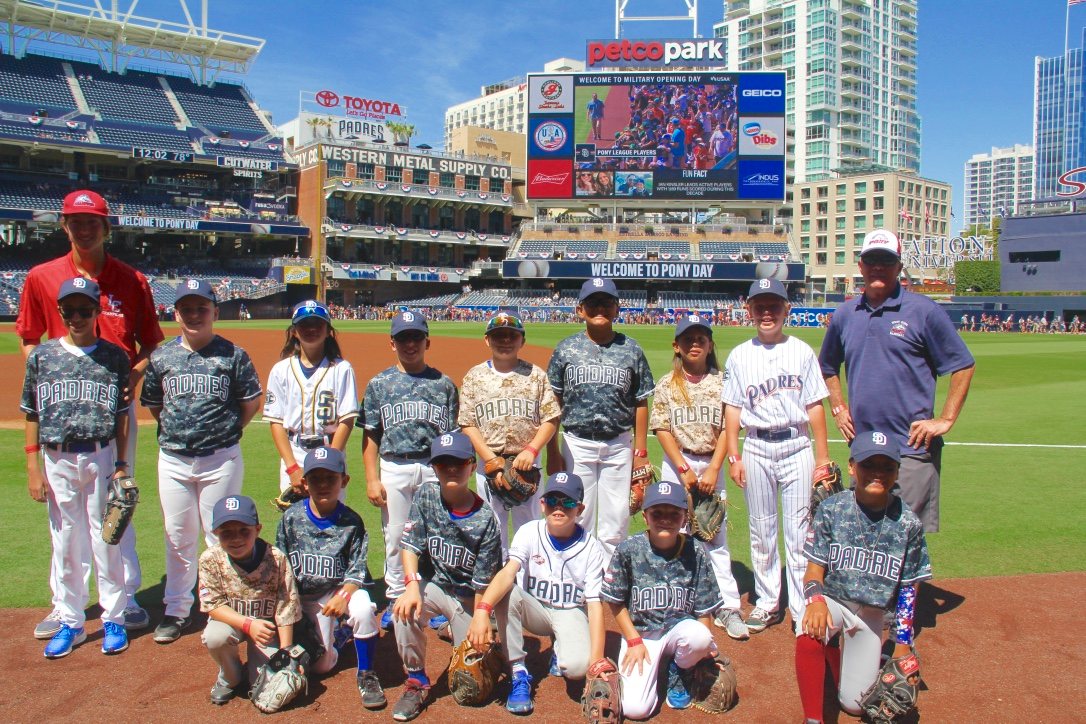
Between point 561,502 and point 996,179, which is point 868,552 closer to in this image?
point 561,502

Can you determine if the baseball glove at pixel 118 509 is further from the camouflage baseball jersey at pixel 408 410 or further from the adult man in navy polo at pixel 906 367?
the adult man in navy polo at pixel 906 367

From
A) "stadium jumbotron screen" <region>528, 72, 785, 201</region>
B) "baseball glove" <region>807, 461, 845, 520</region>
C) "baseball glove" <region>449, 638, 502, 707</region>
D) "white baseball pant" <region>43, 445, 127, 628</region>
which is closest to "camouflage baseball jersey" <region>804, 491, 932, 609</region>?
"baseball glove" <region>807, 461, 845, 520</region>

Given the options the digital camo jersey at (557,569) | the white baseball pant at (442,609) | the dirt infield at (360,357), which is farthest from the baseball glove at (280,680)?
the dirt infield at (360,357)

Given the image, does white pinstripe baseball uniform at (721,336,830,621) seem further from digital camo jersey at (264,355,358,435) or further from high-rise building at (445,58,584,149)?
high-rise building at (445,58,584,149)

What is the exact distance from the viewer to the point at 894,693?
11.6ft

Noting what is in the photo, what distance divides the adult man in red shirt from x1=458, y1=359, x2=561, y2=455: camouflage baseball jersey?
6.84ft

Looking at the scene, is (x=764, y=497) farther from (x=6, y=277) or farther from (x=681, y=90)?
(x=681, y=90)

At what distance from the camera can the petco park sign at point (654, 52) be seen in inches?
2191

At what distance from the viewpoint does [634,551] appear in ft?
12.9

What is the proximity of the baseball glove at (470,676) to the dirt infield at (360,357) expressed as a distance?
32.1ft

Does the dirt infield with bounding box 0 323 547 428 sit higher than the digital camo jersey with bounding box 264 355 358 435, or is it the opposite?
the digital camo jersey with bounding box 264 355 358 435

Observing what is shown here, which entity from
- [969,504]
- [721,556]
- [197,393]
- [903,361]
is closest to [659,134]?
[969,504]

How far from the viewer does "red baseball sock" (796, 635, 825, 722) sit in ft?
11.5

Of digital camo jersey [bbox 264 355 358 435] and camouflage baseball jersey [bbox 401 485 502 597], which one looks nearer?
camouflage baseball jersey [bbox 401 485 502 597]
